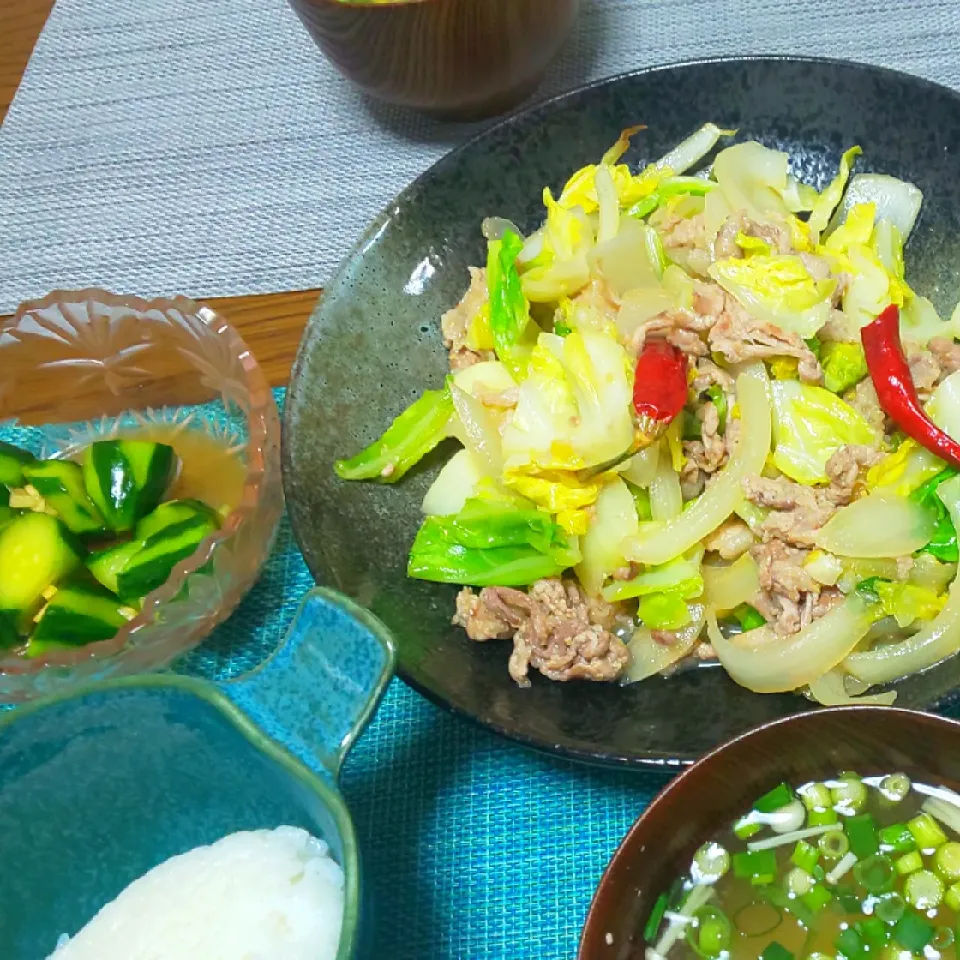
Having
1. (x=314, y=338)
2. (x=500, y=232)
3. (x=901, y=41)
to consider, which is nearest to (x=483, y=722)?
(x=314, y=338)

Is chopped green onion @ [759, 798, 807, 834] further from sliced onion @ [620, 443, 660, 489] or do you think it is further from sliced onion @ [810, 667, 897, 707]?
sliced onion @ [620, 443, 660, 489]

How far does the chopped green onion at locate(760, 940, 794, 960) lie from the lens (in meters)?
0.98

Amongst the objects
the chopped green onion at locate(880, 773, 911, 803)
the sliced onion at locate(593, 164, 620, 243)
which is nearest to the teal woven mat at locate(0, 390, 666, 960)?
the chopped green onion at locate(880, 773, 911, 803)

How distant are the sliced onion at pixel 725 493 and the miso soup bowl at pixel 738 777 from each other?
42 cm

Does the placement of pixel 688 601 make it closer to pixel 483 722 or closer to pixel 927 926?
pixel 483 722

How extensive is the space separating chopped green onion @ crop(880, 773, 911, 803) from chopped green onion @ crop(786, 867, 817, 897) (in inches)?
4.7

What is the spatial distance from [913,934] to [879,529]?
542 mm

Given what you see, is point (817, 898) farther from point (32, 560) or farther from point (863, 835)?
point (32, 560)

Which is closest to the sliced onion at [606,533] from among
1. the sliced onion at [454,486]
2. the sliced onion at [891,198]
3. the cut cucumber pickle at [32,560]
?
the sliced onion at [454,486]

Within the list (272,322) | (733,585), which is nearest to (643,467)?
(733,585)

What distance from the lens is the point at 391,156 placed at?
2250mm

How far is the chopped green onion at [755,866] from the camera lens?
103cm

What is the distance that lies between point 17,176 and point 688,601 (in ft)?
6.51

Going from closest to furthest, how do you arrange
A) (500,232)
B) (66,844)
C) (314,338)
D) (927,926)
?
(927,926), (66,844), (314,338), (500,232)
